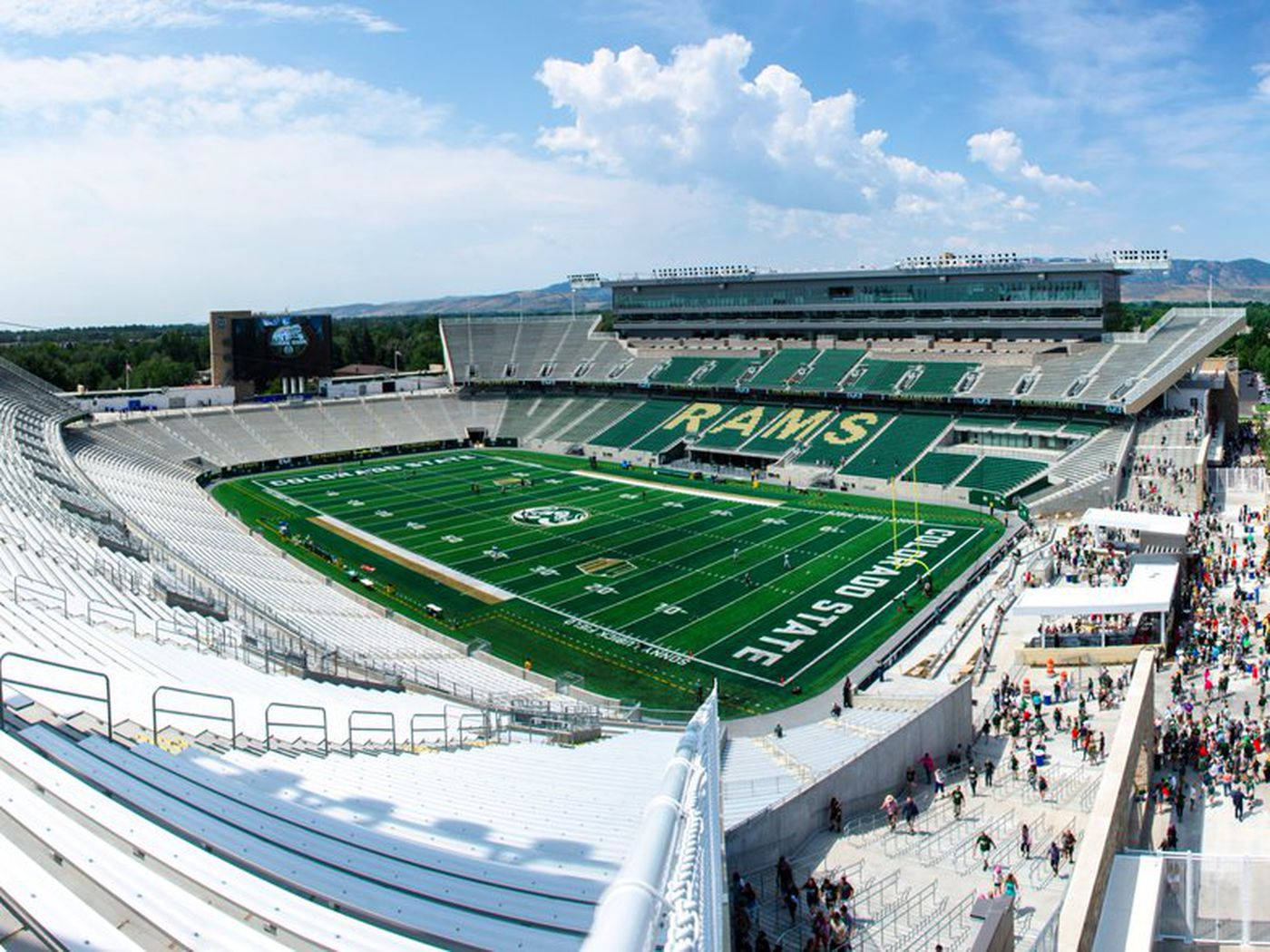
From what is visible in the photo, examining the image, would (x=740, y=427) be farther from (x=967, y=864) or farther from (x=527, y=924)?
(x=527, y=924)

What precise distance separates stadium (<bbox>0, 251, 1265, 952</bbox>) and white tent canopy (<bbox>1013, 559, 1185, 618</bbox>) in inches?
8.5

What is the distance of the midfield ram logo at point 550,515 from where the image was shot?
41781 mm

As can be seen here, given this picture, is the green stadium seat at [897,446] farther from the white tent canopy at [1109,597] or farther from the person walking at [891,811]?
the person walking at [891,811]

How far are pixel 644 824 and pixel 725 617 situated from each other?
25701mm

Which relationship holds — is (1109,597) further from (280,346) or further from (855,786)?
(280,346)

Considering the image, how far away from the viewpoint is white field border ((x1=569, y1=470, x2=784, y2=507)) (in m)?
45.1

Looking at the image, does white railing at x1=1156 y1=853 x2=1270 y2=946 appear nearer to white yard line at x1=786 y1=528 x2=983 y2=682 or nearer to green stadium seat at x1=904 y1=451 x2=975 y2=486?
white yard line at x1=786 y1=528 x2=983 y2=682

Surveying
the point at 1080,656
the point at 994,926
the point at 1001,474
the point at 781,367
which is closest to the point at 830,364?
the point at 781,367

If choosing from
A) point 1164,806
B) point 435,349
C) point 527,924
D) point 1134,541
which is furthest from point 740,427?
point 435,349

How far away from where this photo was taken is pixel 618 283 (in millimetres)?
72812

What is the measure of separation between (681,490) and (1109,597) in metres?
26.2

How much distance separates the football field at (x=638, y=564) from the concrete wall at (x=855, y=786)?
21.7 feet

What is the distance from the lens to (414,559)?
36375 millimetres

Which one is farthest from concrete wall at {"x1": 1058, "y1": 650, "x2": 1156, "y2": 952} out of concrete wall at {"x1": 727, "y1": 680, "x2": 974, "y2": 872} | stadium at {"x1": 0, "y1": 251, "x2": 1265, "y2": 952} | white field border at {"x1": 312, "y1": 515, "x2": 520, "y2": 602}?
white field border at {"x1": 312, "y1": 515, "x2": 520, "y2": 602}
